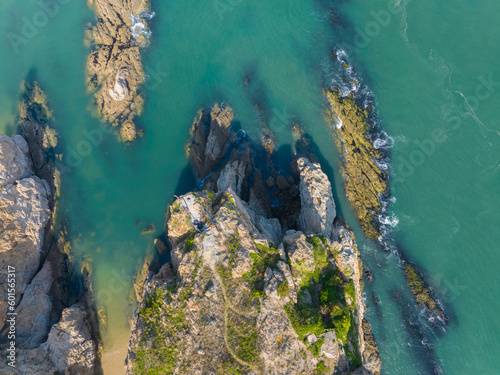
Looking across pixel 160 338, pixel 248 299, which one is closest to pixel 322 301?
pixel 248 299

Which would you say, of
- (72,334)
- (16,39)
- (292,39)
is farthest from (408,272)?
(16,39)

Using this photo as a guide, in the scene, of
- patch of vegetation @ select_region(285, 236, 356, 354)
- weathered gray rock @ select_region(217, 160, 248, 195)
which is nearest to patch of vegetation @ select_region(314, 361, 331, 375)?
patch of vegetation @ select_region(285, 236, 356, 354)

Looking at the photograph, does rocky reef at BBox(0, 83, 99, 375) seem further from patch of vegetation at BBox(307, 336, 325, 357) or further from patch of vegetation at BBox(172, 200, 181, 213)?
patch of vegetation at BBox(307, 336, 325, 357)

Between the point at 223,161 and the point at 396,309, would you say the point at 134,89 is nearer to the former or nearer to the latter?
the point at 223,161

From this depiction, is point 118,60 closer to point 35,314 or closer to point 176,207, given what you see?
point 176,207

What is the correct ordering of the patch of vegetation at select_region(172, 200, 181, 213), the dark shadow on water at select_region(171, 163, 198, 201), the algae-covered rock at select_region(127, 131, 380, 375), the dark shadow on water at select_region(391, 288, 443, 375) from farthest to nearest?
the dark shadow on water at select_region(171, 163, 198, 201), the dark shadow on water at select_region(391, 288, 443, 375), the patch of vegetation at select_region(172, 200, 181, 213), the algae-covered rock at select_region(127, 131, 380, 375)

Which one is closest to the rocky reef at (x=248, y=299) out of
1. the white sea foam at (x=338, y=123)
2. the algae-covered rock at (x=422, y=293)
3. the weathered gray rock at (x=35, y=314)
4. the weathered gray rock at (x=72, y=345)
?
the weathered gray rock at (x=72, y=345)
